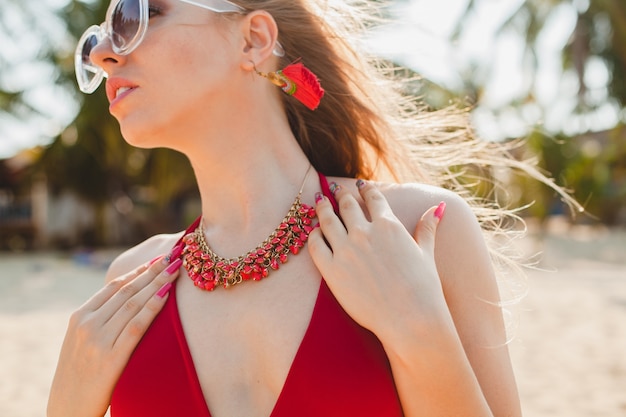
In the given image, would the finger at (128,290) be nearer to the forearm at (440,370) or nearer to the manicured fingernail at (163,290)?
the manicured fingernail at (163,290)

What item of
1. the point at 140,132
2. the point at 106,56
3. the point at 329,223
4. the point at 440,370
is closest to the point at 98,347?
the point at 140,132

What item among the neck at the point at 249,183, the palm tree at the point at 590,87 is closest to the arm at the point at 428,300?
the neck at the point at 249,183

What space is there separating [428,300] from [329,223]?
0.37 meters

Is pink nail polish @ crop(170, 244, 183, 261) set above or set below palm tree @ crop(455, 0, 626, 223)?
above

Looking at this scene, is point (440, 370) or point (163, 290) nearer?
point (440, 370)

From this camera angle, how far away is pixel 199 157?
1836mm

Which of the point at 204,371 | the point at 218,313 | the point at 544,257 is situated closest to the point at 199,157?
the point at 218,313

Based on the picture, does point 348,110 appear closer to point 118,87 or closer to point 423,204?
point 423,204

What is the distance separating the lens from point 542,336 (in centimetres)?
708

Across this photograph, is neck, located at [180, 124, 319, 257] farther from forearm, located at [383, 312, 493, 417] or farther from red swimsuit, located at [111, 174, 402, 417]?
forearm, located at [383, 312, 493, 417]

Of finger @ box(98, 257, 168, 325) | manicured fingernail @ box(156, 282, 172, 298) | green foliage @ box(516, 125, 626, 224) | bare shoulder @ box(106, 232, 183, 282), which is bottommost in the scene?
green foliage @ box(516, 125, 626, 224)

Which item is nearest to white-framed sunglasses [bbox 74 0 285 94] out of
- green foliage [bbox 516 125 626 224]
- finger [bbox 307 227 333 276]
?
finger [bbox 307 227 333 276]

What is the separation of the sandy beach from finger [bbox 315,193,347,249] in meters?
0.69

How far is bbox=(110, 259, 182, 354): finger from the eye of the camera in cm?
171
